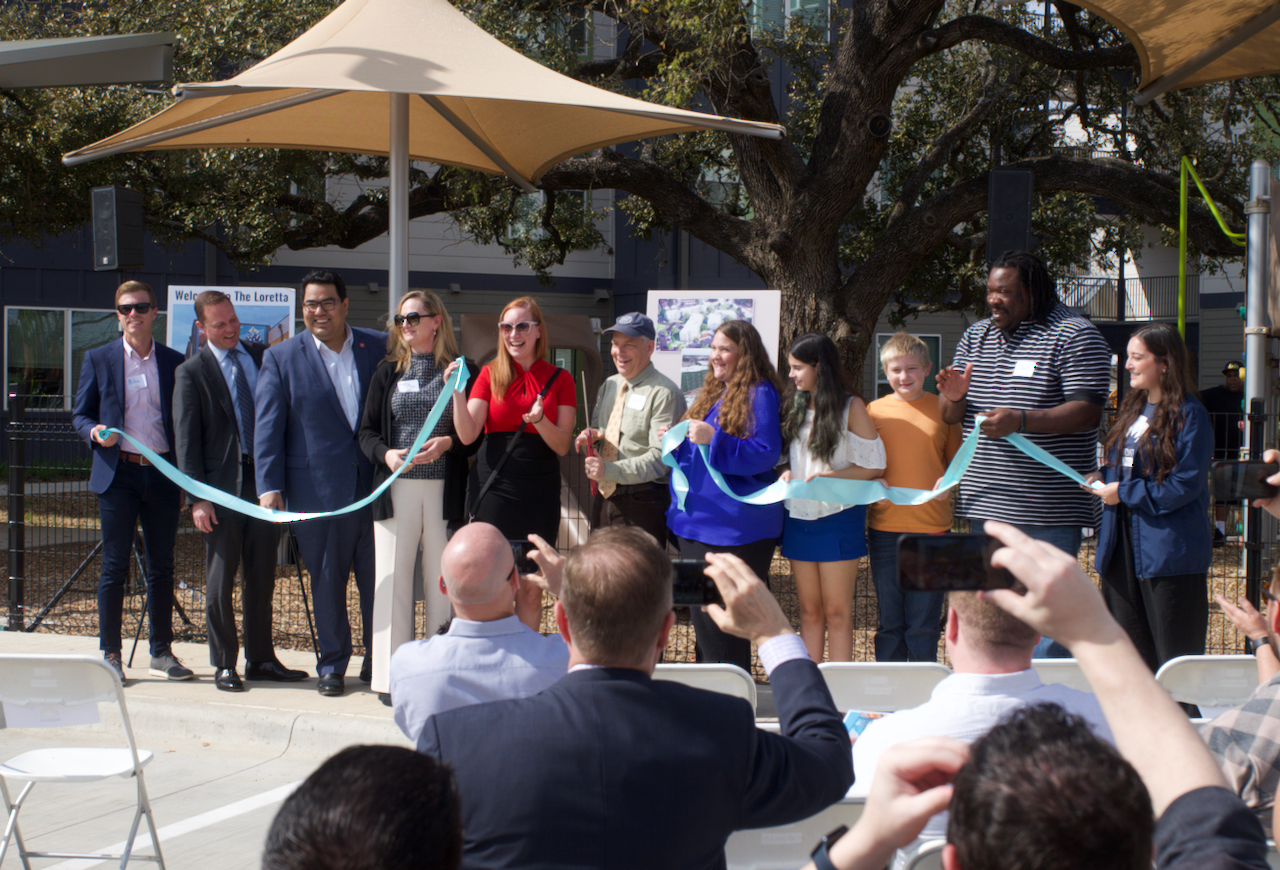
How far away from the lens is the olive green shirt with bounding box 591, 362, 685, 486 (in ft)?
17.1

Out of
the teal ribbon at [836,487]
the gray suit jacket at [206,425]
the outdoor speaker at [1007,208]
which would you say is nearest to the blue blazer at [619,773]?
the teal ribbon at [836,487]

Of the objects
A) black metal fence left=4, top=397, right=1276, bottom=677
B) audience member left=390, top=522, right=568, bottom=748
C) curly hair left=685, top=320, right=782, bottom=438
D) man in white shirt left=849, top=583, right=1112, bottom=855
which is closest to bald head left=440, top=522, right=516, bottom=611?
audience member left=390, top=522, right=568, bottom=748

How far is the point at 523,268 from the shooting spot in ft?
76.4

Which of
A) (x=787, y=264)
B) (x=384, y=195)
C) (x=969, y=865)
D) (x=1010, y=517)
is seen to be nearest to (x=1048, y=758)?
(x=969, y=865)

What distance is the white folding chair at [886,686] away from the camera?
3.23 m

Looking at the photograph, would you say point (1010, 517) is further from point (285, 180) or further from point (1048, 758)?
point (285, 180)

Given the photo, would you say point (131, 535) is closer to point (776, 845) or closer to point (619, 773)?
point (776, 845)

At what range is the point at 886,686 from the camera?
327 centimetres

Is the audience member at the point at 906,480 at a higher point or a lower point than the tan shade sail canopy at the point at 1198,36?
lower

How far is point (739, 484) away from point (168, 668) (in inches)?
127

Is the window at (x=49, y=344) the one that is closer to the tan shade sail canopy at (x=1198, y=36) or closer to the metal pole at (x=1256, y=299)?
the tan shade sail canopy at (x=1198, y=36)

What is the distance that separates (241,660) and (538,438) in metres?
2.51

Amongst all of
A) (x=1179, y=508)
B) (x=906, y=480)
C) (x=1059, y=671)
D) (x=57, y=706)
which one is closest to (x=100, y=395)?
(x=57, y=706)

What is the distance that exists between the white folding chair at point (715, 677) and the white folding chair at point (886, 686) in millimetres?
259
